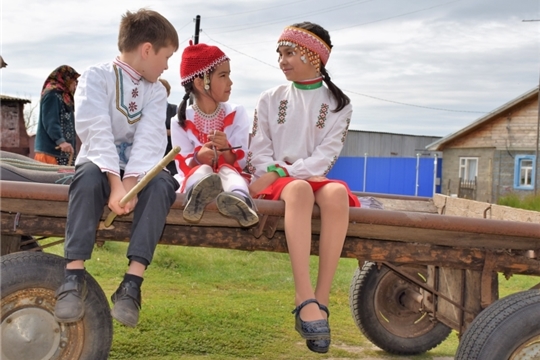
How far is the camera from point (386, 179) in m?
28.9

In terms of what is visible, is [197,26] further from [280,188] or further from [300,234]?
[300,234]

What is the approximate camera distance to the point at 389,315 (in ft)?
14.1

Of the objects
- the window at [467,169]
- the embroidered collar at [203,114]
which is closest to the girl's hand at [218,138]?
the embroidered collar at [203,114]

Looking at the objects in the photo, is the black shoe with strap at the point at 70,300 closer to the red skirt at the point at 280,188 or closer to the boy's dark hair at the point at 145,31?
the red skirt at the point at 280,188

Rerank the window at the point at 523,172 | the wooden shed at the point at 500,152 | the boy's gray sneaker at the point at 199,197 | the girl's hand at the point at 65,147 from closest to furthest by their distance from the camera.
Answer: the boy's gray sneaker at the point at 199,197 < the girl's hand at the point at 65,147 < the wooden shed at the point at 500,152 < the window at the point at 523,172

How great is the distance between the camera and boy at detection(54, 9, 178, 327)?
102 inches

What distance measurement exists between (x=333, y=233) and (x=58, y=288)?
1.17 meters

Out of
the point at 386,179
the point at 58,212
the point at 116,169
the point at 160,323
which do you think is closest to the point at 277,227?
the point at 116,169

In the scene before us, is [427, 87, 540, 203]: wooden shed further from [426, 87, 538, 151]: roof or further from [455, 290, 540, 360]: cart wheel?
[455, 290, 540, 360]: cart wheel

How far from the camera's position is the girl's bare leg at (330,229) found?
9.41ft

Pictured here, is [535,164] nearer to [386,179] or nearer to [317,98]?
[386,179]

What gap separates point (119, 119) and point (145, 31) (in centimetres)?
42

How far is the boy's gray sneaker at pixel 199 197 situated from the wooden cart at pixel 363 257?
6 cm

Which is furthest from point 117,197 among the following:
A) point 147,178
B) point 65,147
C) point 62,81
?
point 62,81
